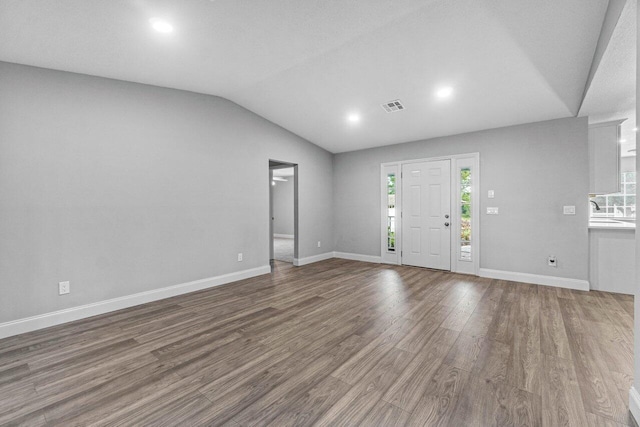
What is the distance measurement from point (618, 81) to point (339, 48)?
3035mm

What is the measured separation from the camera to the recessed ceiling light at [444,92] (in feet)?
12.3

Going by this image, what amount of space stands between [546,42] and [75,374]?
5.10 m

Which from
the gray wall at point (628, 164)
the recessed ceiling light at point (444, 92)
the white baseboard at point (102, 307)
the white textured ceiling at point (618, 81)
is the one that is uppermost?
the recessed ceiling light at point (444, 92)

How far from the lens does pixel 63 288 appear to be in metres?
3.06

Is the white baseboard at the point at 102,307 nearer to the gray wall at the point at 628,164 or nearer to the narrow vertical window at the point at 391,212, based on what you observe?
the narrow vertical window at the point at 391,212

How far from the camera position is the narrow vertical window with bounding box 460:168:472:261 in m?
5.06

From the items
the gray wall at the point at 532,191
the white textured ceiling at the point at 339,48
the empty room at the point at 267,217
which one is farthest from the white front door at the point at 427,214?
the white textured ceiling at the point at 339,48

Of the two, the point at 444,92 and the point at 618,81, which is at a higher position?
the point at 444,92

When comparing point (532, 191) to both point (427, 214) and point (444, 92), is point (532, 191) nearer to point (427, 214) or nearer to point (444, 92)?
point (427, 214)

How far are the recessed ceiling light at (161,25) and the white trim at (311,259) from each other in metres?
4.46

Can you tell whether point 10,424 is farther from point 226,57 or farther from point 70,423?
point 226,57

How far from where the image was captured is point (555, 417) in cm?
159

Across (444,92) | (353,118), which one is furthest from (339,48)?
(353,118)

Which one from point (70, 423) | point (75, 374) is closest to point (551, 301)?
point (70, 423)
